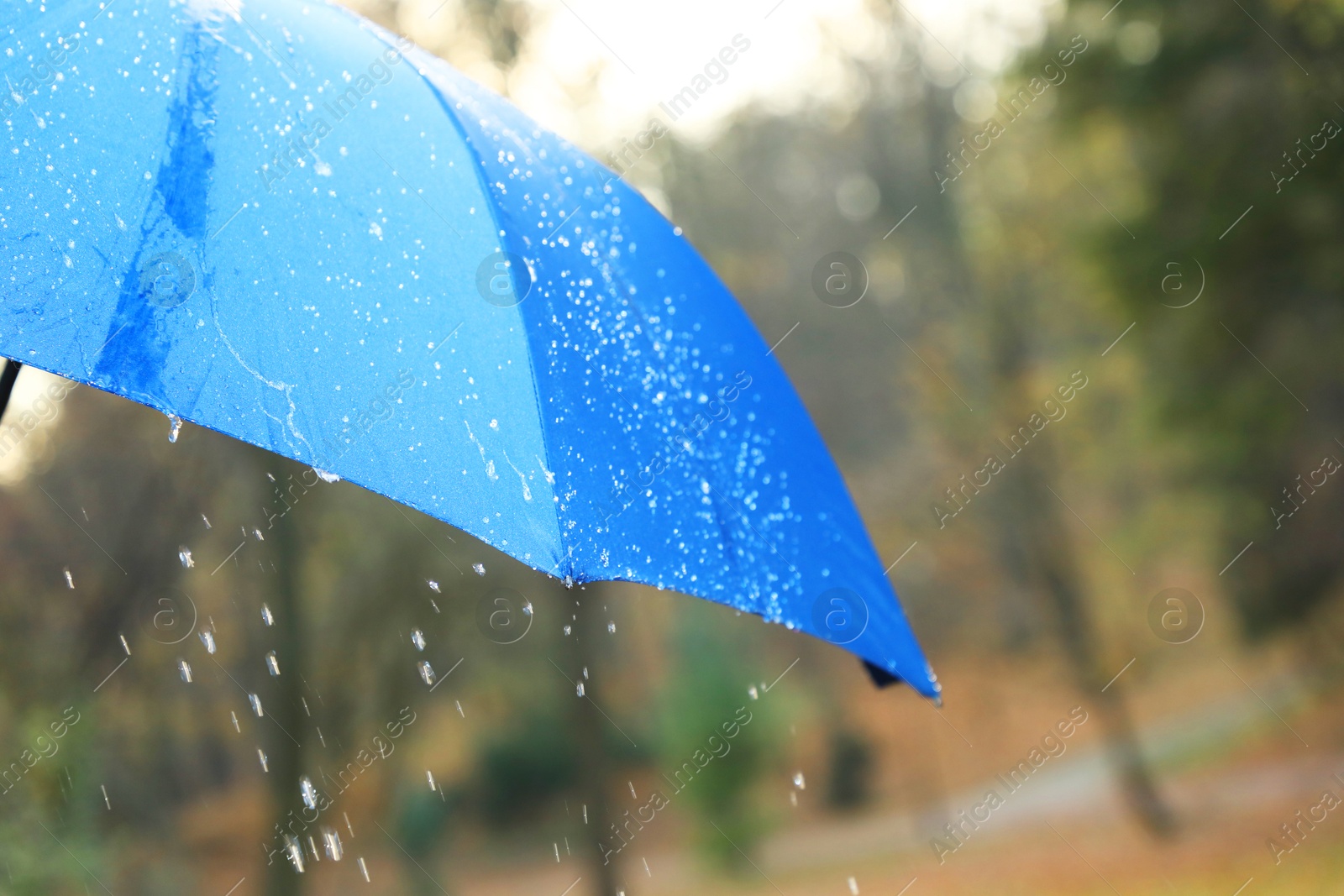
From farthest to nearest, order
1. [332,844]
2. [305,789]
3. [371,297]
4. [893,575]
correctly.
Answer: [893,575] < [332,844] < [305,789] < [371,297]

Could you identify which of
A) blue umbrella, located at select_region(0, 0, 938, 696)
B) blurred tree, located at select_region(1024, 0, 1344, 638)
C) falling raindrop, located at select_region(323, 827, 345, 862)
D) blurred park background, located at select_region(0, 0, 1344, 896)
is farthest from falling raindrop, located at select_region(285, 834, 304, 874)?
blurred tree, located at select_region(1024, 0, 1344, 638)

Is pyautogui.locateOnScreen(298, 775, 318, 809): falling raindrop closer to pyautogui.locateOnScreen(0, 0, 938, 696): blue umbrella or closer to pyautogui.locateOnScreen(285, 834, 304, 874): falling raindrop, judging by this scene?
pyautogui.locateOnScreen(285, 834, 304, 874): falling raindrop

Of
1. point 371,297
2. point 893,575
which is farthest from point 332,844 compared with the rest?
point 371,297

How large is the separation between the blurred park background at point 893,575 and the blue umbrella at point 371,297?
440 cm

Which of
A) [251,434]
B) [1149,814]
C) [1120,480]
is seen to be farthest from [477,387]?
[1120,480]

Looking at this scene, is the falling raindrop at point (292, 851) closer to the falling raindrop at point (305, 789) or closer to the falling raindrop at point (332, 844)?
the falling raindrop at point (305, 789)

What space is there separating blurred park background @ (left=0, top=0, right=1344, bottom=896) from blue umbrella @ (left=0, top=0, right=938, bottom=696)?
4400 mm

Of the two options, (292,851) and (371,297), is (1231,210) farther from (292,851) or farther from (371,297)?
(292,851)

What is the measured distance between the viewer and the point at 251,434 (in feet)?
4.33

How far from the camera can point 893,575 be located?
1964 centimetres

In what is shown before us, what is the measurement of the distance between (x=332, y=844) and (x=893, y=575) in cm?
1110

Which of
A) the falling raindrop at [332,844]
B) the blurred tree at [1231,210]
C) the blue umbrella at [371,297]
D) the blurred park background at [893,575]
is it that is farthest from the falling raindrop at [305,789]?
the blurred tree at [1231,210]

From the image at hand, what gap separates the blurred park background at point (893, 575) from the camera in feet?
33.7

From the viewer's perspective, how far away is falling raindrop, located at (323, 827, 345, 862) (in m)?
14.9
